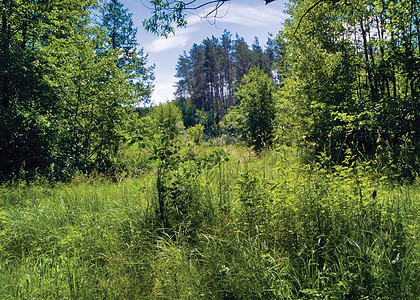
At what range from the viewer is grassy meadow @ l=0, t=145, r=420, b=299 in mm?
1944

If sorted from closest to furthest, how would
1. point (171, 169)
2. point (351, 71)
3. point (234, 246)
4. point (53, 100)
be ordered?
point (234, 246)
point (171, 169)
point (351, 71)
point (53, 100)

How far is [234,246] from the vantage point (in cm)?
237

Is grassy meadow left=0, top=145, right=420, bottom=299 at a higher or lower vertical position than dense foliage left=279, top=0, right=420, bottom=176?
lower

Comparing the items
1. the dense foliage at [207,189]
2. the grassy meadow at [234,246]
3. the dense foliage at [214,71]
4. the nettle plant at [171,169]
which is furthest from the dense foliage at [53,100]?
the dense foliage at [214,71]

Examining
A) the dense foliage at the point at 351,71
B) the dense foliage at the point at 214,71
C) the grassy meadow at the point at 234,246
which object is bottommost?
the grassy meadow at the point at 234,246

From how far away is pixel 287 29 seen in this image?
26.9 feet

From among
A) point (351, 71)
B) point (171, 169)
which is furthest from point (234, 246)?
point (351, 71)

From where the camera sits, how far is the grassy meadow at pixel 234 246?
76.5 inches

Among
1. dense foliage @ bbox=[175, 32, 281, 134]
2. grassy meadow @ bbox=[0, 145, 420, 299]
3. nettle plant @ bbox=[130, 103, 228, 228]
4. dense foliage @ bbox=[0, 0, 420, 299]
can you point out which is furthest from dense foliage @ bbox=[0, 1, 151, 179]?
dense foliage @ bbox=[175, 32, 281, 134]

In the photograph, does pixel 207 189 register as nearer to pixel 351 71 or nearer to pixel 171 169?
pixel 171 169

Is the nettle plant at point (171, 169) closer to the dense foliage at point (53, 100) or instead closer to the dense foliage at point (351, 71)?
the dense foliage at point (351, 71)

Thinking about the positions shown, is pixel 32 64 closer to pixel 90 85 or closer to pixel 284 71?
pixel 90 85

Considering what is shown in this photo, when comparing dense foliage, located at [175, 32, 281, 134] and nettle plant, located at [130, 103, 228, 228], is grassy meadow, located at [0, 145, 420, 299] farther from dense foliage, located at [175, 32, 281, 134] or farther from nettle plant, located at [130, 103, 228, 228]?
dense foliage, located at [175, 32, 281, 134]

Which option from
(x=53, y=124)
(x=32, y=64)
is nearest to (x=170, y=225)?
(x=53, y=124)
